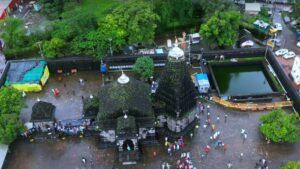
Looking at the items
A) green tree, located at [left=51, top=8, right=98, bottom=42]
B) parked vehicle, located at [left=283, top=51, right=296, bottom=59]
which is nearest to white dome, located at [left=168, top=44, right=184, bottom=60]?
green tree, located at [left=51, top=8, right=98, bottom=42]

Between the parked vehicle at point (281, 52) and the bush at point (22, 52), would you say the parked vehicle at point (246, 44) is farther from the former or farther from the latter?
the bush at point (22, 52)

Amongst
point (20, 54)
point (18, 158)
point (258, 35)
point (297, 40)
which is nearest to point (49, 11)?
point (20, 54)

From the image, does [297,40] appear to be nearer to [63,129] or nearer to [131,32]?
[131,32]

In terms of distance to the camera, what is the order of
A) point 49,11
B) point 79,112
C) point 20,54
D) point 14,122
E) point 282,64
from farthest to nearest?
point 49,11 → point 20,54 → point 282,64 → point 79,112 → point 14,122

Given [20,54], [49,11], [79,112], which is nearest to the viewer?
[79,112]

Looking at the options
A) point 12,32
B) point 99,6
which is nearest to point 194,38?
point 99,6

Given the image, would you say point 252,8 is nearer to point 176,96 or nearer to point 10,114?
point 176,96
